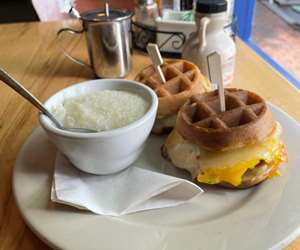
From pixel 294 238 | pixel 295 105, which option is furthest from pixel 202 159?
pixel 295 105

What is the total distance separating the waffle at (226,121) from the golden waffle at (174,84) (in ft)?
0.19

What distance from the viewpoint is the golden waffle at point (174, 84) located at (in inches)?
31.1

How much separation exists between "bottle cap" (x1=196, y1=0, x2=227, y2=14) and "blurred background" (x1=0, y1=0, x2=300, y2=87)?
2.58ft

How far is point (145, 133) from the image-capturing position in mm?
660

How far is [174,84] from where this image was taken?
83 centimetres

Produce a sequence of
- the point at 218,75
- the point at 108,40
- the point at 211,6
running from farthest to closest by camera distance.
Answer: the point at 108,40 → the point at 211,6 → the point at 218,75

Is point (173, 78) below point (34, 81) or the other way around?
the other way around

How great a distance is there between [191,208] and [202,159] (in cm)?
9

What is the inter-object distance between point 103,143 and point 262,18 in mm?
1551

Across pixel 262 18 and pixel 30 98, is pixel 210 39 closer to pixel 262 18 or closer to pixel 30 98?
pixel 30 98

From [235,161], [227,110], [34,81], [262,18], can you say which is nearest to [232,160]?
[235,161]

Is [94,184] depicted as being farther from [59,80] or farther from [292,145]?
[59,80]

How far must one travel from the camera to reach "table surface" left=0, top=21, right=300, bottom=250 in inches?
25.7

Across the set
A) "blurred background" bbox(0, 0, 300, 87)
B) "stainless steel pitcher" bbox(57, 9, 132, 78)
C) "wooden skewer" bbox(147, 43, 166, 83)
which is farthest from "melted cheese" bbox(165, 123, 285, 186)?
"blurred background" bbox(0, 0, 300, 87)
